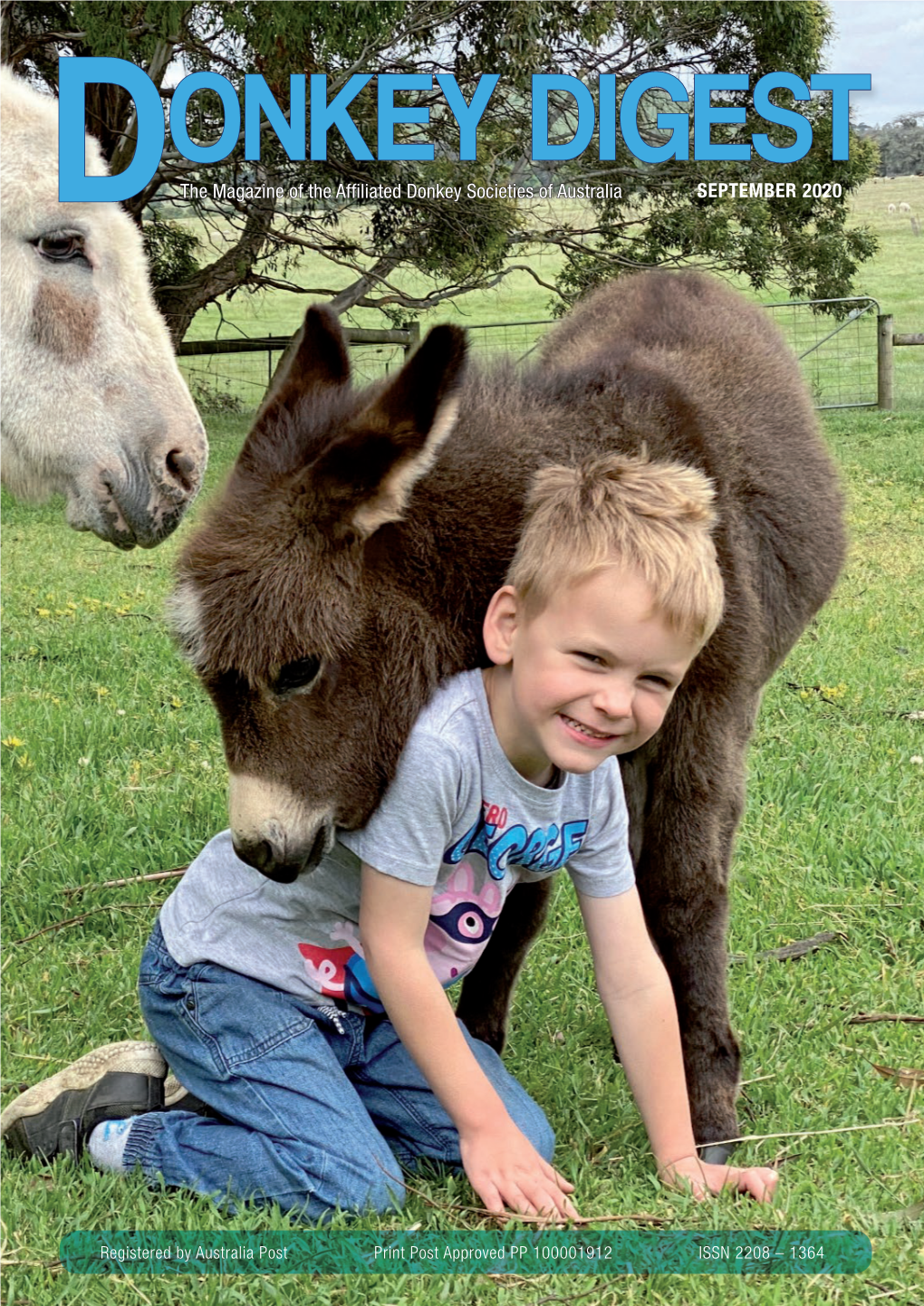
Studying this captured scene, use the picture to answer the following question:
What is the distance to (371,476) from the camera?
259 centimetres

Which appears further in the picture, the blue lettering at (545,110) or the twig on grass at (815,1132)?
the blue lettering at (545,110)

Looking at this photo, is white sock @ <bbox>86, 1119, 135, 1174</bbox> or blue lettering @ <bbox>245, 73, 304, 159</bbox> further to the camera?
blue lettering @ <bbox>245, 73, 304, 159</bbox>

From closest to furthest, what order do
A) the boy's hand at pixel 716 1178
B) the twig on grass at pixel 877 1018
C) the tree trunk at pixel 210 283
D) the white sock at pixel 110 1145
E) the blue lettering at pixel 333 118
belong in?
the boy's hand at pixel 716 1178 → the white sock at pixel 110 1145 → the twig on grass at pixel 877 1018 → the blue lettering at pixel 333 118 → the tree trunk at pixel 210 283

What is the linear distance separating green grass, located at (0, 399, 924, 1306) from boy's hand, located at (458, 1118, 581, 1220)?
126mm

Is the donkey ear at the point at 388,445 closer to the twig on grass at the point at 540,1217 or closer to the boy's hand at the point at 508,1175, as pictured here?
the boy's hand at the point at 508,1175

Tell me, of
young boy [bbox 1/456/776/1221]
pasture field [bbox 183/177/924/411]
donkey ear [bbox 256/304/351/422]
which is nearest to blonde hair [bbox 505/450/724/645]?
young boy [bbox 1/456/776/1221]

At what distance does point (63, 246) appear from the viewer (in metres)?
3.98

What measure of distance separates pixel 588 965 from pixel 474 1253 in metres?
1.49

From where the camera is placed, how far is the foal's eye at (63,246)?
3.94m

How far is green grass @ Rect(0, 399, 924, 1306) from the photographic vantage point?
8.43ft

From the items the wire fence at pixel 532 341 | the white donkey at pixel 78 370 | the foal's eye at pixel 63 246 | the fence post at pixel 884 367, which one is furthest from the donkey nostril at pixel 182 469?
the fence post at pixel 884 367

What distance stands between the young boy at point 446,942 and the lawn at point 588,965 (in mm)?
126

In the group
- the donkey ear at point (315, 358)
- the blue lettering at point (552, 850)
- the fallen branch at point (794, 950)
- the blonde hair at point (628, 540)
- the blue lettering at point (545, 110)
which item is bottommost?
the fallen branch at point (794, 950)

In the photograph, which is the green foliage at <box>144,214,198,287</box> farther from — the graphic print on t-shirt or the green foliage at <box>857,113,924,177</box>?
the graphic print on t-shirt
